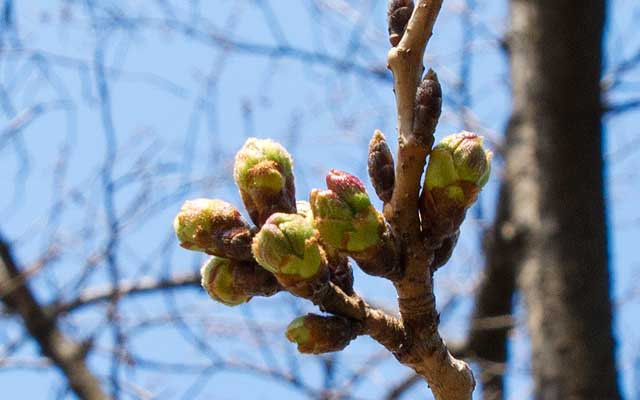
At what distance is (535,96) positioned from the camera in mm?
3881

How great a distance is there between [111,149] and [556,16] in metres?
2.03

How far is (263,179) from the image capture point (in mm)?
1159

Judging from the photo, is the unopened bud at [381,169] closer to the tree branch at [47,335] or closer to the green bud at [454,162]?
the green bud at [454,162]

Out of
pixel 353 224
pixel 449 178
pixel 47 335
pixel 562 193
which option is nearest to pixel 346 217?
pixel 353 224

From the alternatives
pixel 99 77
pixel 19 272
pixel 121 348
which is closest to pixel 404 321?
pixel 121 348

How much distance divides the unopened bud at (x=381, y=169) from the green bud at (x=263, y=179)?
0.46ft

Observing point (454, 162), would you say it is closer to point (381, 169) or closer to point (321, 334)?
point (381, 169)

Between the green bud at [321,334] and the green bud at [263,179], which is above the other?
the green bud at [263,179]

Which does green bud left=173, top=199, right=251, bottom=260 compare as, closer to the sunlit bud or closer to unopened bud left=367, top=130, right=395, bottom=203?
the sunlit bud

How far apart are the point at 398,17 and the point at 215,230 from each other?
14.1 inches

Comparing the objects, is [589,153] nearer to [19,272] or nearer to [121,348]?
[121,348]

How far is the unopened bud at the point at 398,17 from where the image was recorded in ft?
3.46

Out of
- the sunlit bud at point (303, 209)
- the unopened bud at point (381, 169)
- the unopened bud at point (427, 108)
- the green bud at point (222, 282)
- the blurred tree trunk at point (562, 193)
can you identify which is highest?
the blurred tree trunk at point (562, 193)

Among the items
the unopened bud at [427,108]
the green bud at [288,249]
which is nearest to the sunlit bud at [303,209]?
the green bud at [288,249]
